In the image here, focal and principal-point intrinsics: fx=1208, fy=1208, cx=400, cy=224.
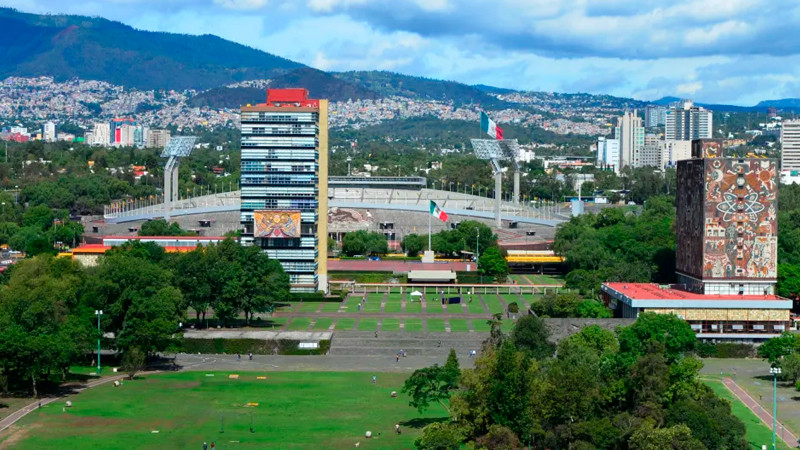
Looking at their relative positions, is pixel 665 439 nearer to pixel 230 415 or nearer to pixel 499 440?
pixel 499 440

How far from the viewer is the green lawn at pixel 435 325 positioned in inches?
2963

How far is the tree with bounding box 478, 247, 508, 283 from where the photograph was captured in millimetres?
101625

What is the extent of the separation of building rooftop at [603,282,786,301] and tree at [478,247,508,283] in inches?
880

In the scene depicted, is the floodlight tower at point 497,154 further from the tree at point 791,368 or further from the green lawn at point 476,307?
the tree at point 791,368

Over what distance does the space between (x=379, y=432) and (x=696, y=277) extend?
32248 mm

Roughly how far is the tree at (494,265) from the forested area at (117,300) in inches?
999

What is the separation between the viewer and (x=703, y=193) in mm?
73312

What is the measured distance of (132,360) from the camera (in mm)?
60938

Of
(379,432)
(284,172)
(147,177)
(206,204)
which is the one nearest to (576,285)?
(284,172)

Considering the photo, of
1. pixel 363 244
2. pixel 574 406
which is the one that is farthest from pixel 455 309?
pixel 574 406

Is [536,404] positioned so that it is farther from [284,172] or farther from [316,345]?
[284,172]

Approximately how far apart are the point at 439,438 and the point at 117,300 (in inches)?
1083

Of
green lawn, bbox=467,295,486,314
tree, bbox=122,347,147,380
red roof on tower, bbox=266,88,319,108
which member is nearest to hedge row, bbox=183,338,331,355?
tree, bbox=122,347,147,380

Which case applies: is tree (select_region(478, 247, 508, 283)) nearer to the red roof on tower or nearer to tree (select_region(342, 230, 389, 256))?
tree (select_region(342, 230, 389, 256))
